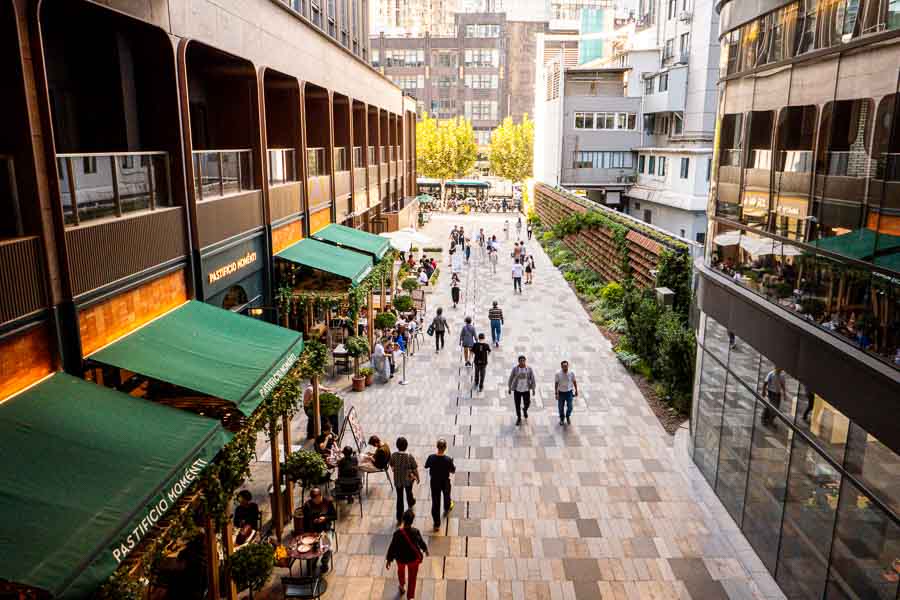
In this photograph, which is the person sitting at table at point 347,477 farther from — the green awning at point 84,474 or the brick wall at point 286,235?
the brick wall at point 286,235

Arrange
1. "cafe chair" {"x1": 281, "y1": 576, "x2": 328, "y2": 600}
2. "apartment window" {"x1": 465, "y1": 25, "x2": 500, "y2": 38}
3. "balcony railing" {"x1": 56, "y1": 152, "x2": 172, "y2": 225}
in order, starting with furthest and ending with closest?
"apartment window" {"x1": 465, "y1": 25, "x2": 500, "y2": 38}, "cafe chair" {"x1": 281, "y1": 576, "x2": 328, "y2": 600}, "balcony railing" {"x1": 56, "y1": 152, "x2": 172, "y2": 225}

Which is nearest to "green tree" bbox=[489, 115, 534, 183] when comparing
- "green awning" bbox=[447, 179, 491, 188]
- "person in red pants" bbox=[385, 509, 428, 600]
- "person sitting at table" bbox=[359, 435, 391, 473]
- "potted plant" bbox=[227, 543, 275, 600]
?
"green awning" bbox=[447, 179, 491, 188]

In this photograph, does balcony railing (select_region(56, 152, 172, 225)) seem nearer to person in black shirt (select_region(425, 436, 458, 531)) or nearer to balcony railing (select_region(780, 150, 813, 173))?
person in black shirt (select_region(425, 436, 458, 531))

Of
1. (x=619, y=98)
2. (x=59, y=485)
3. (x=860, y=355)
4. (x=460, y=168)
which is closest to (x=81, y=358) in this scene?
(x=59, y=485)

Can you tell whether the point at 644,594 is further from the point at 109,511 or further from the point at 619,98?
the point at 619,98

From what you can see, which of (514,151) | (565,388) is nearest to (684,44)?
(514,151)

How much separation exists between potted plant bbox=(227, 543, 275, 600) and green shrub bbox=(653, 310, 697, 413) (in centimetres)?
1056

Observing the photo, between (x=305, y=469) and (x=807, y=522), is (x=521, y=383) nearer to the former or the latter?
(x=305, y=469)

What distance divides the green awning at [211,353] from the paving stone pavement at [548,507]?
10.2 ft

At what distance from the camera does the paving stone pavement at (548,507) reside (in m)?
9.75

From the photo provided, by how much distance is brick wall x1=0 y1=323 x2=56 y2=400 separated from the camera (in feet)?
22.5

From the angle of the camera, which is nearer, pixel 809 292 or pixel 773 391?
pixel 809 292

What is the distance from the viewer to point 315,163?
20.1 m

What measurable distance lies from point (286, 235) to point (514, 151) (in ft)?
221
